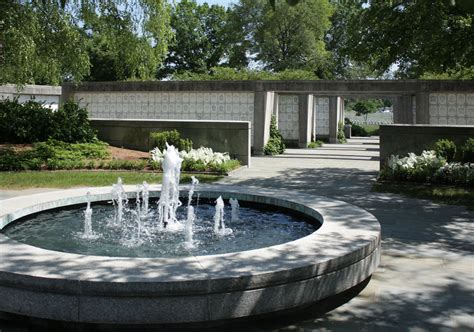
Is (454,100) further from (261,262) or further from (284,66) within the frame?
(284,66)

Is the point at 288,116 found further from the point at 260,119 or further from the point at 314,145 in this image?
the point at 260,119

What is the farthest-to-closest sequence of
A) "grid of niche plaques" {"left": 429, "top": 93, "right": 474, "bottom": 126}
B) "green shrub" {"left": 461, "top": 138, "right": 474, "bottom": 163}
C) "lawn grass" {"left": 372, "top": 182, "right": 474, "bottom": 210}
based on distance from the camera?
"grid of niche plaques" {"left": 429, "top": 93, "right": 474, "bottom": 126} → "green shrub" {"left": 461, "top": 138, "right": 474, "bottom": 163} → "lawn grass" {"left": 372, "top": 182, "right": 474, "bottom": 210}

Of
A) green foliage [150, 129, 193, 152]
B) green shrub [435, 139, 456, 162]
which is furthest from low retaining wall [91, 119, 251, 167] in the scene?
green shrub [435, 139, 456, 162]

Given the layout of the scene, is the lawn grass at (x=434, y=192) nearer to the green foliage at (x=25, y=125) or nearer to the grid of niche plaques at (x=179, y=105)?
the grid of niche plaques at (x=179, y=105)

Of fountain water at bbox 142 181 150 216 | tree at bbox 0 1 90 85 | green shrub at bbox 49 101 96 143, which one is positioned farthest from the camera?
green shrub at bbox 49 101 96 143

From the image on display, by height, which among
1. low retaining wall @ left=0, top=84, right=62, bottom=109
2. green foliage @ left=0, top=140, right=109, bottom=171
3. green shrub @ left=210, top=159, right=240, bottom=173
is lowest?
green shrub @ left=210, top=159, right=240, bottom=173

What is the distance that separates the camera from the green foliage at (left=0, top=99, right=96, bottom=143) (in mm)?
17250

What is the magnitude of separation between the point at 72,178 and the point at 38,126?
525 cm

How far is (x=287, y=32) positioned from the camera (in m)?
44.2

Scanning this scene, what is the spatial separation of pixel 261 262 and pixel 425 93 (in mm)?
17033

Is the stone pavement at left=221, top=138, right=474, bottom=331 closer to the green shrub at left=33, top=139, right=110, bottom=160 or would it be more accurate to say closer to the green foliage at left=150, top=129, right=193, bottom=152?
the green foliage at left=150, top=129, right=193, bottom=152

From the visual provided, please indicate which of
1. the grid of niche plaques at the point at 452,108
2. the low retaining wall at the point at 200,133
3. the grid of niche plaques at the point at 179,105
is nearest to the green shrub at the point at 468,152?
the grid of niche plaques at the point at 452,108

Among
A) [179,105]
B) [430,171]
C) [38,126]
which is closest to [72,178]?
[38,126]

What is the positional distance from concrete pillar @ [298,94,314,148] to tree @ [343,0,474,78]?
33.6 ft
